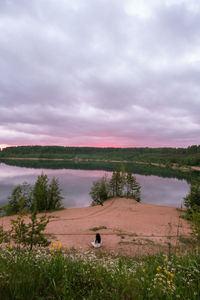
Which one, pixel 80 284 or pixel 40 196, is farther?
pixel 40 196

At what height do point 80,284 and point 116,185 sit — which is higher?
point 80,284

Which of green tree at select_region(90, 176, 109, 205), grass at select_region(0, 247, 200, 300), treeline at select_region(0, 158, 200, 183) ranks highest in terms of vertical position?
grass at select_region(0, 247, 200, 300)

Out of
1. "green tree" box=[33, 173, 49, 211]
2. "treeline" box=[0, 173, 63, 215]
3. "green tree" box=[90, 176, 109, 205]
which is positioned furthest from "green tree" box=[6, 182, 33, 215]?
"green tree" box=[90, 176, 109, 205]

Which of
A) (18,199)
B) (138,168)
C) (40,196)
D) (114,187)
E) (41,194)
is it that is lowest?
(138,168)

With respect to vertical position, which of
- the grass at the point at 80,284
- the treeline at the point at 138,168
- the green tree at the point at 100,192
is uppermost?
the grass at the point at 80,284

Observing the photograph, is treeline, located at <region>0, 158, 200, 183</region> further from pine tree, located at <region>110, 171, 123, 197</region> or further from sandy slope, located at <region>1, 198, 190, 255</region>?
sandy slope, located at <region>1, 198, 190, 255</region>

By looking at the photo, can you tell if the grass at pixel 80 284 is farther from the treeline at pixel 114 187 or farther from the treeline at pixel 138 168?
the treeline at pixel 138 168

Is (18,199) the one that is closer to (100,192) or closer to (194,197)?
(100,192)

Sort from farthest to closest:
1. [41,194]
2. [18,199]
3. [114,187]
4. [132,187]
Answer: [132,187] < [114,187] < [41,194] < [18,199]

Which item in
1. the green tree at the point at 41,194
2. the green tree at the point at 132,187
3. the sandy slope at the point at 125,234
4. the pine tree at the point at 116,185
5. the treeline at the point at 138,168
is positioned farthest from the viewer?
the treeline at the point at 138,168

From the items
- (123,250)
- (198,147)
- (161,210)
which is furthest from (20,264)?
(198,147)

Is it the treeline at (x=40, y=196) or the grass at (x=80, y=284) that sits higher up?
the grass at (x=80, y=284)

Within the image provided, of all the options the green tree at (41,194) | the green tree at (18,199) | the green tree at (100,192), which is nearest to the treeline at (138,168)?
the green tree at (100,192)

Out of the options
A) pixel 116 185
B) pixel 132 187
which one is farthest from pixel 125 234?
pixel 132 187
